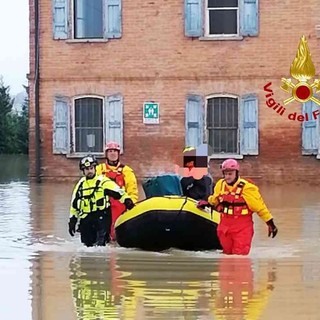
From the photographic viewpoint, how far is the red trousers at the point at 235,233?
483 inches

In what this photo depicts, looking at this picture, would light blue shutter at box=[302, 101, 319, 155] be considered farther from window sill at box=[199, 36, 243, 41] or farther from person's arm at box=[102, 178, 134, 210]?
person's arm at box=[102, 178, 134, 210]

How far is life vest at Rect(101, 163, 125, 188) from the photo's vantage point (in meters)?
14.4

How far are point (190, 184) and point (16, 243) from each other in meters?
2.76

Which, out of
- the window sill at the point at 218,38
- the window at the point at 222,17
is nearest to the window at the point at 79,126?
the window sill at the point at 218,38

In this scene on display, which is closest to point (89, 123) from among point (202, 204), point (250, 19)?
point (250, 19)

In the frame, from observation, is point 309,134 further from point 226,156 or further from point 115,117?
point 115,117

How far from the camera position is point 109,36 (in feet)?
89.0

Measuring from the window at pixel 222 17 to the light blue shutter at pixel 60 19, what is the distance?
4.04 metres

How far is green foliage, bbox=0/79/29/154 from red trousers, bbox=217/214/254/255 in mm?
33846

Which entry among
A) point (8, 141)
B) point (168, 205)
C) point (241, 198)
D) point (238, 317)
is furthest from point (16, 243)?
point (8, 141)

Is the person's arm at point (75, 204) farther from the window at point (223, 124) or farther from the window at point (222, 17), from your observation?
the window at point (222, 17)

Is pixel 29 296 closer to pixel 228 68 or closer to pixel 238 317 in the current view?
pixel 238 317

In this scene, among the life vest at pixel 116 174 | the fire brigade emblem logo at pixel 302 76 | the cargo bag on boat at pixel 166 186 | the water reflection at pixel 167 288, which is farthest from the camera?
the fire brigade emblem logo at pixel 302 76

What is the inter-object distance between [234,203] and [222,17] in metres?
15.6
